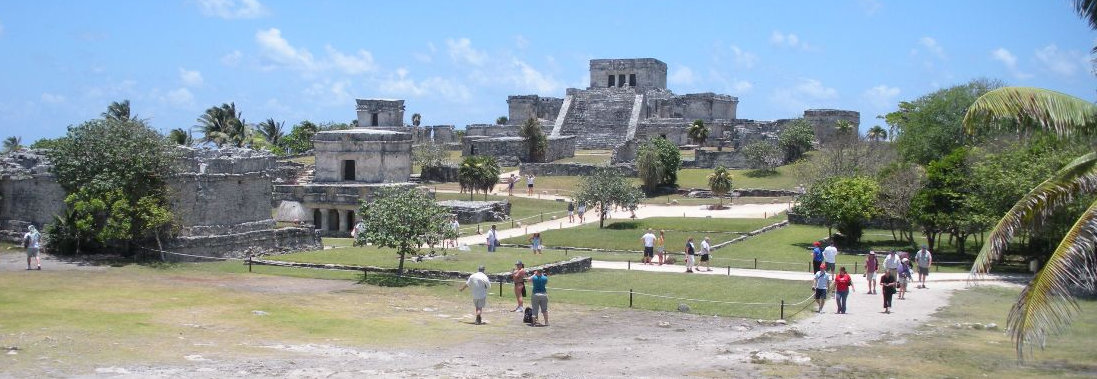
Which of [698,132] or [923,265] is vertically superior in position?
[698,132]

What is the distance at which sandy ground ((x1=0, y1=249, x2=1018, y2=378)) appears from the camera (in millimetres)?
14711

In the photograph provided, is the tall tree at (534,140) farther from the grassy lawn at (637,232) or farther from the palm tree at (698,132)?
the grassy lawn at (637,232)

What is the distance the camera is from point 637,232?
39.6 meters

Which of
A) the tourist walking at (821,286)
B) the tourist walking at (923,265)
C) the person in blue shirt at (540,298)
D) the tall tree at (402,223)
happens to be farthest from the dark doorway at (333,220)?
the tourist walking at (821,286)

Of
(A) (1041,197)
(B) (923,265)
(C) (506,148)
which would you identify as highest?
(C) (506,148)

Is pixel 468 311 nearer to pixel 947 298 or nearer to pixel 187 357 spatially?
pixel 187 357

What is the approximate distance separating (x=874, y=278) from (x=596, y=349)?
35.8 ft

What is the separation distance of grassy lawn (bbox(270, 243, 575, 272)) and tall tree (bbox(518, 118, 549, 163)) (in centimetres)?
3577

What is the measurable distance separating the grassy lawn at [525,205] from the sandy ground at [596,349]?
25142 millimetres

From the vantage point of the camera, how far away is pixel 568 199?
54031 mm

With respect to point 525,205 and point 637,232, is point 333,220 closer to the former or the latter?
point 637,232

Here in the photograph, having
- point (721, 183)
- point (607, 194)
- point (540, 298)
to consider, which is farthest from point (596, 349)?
point (721, 183)

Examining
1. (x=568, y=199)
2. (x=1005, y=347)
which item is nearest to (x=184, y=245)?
(x=1005, y=347)

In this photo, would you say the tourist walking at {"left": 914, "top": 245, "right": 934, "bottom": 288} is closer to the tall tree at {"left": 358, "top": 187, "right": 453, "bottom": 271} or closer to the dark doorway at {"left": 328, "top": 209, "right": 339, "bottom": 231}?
the tall tree at {"left": 358, "top": 187, "right": 453, "bottom": 271}
